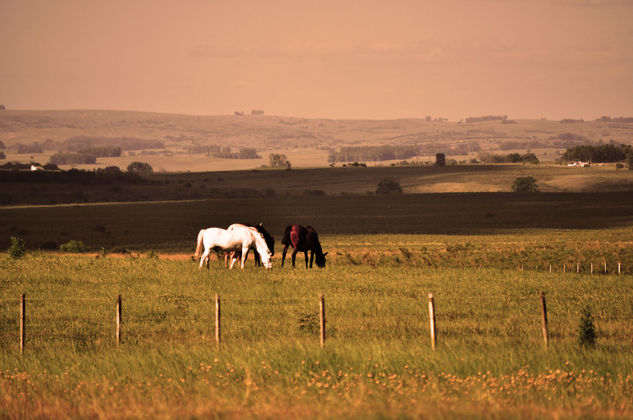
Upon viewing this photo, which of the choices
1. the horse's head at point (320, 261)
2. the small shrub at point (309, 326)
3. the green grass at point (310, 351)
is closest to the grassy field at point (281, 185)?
the horse's head at point (320, 261)

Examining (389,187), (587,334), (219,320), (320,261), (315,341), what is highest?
(389,187)

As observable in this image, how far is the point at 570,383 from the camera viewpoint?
18.1m

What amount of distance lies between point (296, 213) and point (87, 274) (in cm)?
8055

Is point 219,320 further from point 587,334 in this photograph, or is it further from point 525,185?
point 525,185

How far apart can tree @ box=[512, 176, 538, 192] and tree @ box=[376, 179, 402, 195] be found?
2145 centimetres

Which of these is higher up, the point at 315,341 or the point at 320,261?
the point at 315,341

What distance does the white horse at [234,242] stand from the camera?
135 feet

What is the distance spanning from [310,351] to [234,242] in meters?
21.0

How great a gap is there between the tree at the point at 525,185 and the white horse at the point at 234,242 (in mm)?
131561

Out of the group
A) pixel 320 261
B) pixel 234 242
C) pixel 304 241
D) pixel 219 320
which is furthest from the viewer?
pixel 304 241

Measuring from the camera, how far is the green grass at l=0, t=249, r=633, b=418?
1628 cm

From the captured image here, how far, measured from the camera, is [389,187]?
575ft

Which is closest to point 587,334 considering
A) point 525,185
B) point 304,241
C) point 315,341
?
point 315,341

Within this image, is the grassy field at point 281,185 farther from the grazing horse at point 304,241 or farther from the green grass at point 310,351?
the green grass at point 310,351
